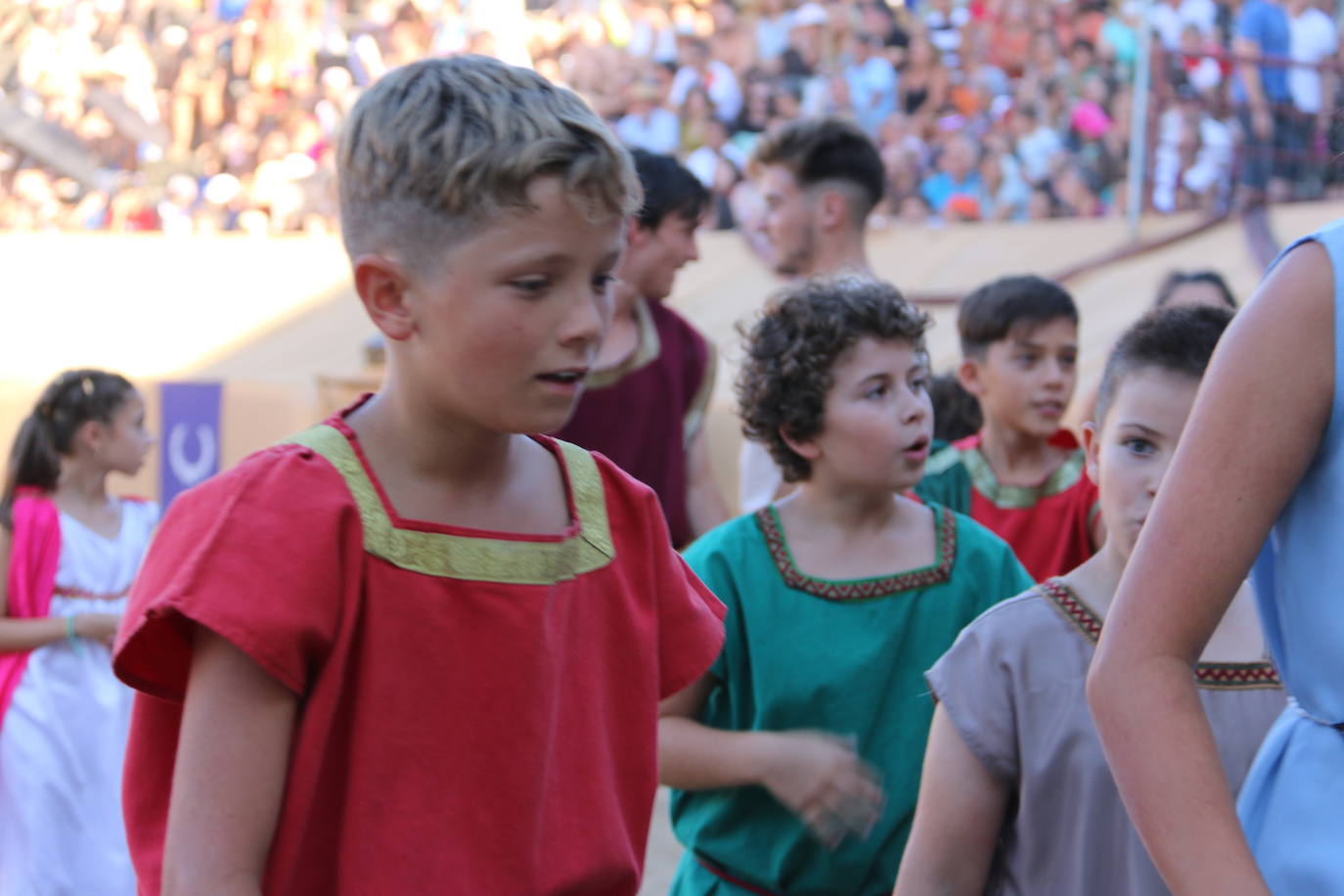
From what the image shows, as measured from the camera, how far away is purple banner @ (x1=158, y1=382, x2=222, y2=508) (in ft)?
32.1

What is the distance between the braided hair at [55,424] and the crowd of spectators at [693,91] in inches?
199

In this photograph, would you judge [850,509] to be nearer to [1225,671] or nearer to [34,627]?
[1225,671]

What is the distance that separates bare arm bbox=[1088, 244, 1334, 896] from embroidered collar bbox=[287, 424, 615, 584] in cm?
58

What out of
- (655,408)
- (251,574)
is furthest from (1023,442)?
(251,574)

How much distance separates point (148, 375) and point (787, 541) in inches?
348

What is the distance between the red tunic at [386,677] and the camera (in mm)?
1389

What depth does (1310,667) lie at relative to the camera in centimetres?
123

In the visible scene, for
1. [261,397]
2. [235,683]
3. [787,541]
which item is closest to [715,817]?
[787,541]

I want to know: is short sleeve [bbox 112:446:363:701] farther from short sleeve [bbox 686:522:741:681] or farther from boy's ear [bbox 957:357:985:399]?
boy's ear [bbox 957:357:985:399]

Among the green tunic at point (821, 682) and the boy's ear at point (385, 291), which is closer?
the boy's ear at point (385, 291)

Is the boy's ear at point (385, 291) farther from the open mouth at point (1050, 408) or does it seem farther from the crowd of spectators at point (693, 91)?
the crowd of spectators at point (693, 91)

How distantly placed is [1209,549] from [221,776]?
2.75 feet

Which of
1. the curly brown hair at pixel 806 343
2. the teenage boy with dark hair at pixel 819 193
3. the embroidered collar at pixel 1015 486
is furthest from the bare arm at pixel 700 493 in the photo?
the curly brown hair at pixel 806 343

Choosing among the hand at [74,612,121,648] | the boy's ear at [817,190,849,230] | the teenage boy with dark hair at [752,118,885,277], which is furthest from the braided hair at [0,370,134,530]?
the boy's ear at [817,190,849,230]
